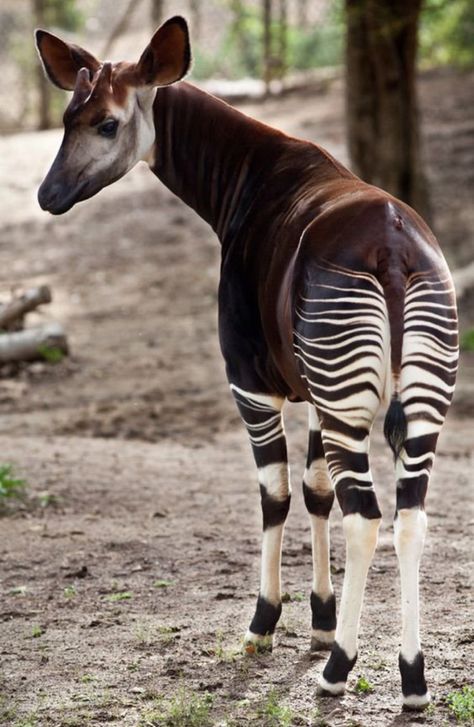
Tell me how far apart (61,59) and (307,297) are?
148 cm

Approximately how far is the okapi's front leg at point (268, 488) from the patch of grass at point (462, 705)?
720 mm

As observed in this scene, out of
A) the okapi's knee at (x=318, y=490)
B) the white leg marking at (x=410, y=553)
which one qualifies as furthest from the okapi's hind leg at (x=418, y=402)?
the okapi's knee at (x=318, y=490)

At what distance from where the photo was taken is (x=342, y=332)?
319 cm

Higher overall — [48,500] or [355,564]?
[355,564]

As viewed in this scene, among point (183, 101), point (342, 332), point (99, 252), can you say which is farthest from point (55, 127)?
point (342, 332)

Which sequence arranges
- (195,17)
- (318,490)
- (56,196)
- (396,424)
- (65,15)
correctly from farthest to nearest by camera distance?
(65,15) < (195,17) < (318,490) < (56,196) < (396,424)

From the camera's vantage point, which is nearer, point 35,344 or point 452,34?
point 35,344

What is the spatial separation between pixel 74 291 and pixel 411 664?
26.7ft

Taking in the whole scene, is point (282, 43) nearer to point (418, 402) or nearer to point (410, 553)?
point (418, 402)

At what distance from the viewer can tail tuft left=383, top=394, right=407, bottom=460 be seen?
3139 mm

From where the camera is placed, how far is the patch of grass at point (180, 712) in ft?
10.8

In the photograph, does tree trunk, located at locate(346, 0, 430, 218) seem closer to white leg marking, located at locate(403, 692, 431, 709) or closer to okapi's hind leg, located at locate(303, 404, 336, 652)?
okapi's hind leg, located at locate(303, 404, 336, 652)

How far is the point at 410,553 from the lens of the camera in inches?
126

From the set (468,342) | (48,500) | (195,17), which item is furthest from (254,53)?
(48,500)
